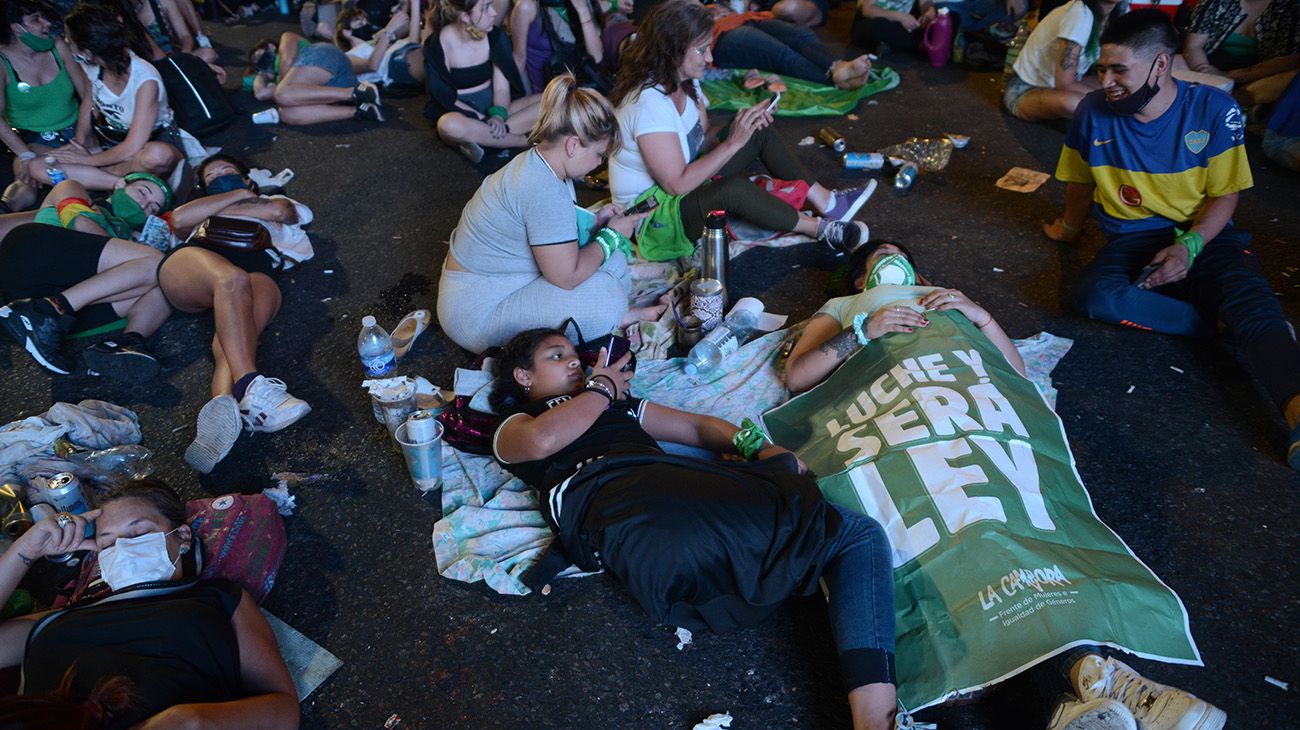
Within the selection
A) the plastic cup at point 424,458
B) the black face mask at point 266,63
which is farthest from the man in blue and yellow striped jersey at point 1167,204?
the black face mask at point 266,63

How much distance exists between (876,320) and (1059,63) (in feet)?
11.1

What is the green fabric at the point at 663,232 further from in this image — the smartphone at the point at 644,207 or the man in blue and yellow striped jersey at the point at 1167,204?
the man in blue and yellow striped jersey at the point at 1167,204

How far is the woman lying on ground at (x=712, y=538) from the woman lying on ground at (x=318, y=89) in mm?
4864

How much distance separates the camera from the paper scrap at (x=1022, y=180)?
15.9 feet

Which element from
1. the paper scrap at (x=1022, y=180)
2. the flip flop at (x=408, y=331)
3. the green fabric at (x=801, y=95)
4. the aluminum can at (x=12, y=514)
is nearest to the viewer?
the aluminum can at (x=12, y=514)

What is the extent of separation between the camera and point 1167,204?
3.52 meters

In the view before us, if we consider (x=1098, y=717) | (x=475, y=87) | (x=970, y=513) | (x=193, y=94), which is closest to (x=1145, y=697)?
(x=1098, y=717)

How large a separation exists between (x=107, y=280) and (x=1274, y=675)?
15.6 ft

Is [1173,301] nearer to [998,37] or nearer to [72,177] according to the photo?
[998,37]

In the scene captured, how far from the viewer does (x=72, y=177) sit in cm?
511

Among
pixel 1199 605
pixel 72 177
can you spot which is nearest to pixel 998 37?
pixel 1199 605

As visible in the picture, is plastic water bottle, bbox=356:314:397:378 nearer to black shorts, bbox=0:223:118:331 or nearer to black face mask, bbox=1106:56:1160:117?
black shorts, bbox=0:223:118:331

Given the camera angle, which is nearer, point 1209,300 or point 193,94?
point 1209,300

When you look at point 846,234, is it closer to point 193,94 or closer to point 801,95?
point 801,95
